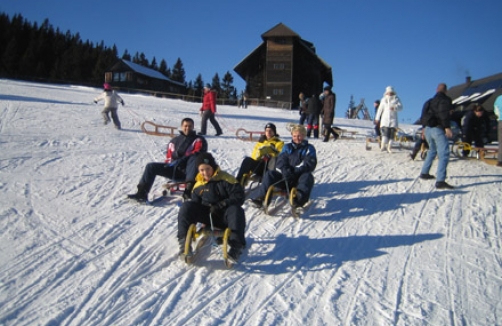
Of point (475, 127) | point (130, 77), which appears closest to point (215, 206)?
point (475, 127)

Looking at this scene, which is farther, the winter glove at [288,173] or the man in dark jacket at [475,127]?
the man in dark jacket at [475,127]

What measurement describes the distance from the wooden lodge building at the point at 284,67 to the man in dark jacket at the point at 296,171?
2915cm

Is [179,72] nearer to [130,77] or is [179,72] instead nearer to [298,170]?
[130,77]

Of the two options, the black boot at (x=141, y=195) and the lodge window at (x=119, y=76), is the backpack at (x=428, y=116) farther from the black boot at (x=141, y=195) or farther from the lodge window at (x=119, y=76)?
the lodge window at (x=119, y=76)

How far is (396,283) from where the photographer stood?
3.60 metres

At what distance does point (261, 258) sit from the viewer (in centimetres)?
408

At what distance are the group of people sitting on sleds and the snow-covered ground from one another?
0.36 meters

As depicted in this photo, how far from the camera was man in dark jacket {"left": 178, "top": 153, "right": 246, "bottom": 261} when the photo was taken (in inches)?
152

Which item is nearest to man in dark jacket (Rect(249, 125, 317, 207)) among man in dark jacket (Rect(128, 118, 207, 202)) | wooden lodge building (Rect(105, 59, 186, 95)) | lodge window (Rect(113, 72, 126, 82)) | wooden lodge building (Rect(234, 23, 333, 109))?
man in dark jacket (Rect(128, 118, 207, 202))

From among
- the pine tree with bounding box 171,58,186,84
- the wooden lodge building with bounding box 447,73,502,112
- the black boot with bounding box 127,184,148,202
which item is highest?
the pine tree with bounding box 171,58,186,84

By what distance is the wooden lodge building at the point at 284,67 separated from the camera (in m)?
35.0

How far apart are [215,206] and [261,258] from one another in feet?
2.47

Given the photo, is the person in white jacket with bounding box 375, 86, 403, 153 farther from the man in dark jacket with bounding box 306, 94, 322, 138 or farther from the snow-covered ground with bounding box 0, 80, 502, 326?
the man in dark jacket with bounding box 306, 94, 322, 138

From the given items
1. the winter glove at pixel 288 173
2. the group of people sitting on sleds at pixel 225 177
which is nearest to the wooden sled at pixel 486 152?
the group of people sitting on sleds at pixel 225 177
